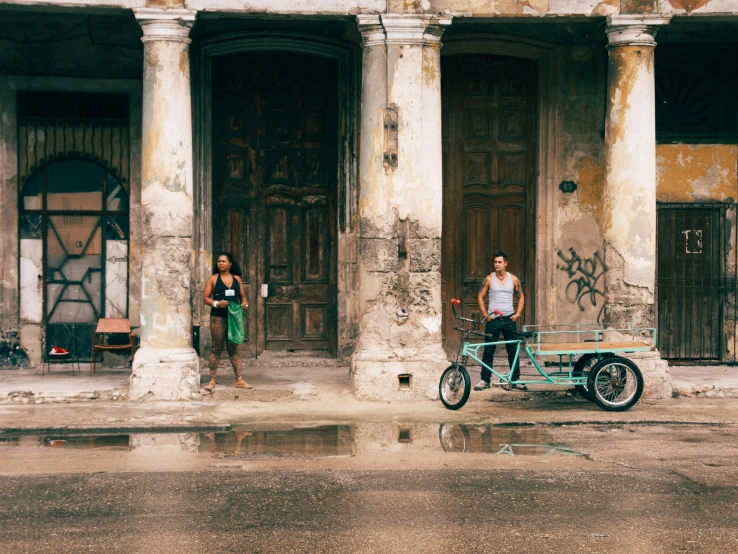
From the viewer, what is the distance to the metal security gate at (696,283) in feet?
49.2

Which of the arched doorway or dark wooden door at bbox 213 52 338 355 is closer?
the arched doorway

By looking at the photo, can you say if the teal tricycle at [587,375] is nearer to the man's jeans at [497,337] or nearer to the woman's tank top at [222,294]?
the man's jeans at [497,337]

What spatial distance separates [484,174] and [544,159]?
2.77 feet

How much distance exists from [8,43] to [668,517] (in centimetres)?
1087

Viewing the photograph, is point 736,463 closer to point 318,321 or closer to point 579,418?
point 579,418

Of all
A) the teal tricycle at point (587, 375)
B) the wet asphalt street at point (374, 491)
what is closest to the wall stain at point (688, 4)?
the teal tricycle at point (587, 375)

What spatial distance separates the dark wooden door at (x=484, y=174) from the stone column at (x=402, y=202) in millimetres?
2276

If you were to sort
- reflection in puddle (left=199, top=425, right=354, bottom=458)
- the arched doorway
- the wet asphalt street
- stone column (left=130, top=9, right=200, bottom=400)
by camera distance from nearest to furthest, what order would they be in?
the wet asphalt street → reflection in puddle (left=199, top=425, right=354, bottom=458) → stone column (left=130, top=9, right=200, bottom=400) → the arched doorway

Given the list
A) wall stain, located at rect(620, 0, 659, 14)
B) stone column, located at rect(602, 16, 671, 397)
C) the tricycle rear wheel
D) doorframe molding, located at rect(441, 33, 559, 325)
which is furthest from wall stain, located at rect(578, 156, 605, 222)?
the tricycle rear wheel

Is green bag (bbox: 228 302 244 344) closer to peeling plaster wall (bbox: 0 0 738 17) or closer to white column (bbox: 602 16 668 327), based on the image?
peeling plaster wall (bbox: 0 0 738 17)

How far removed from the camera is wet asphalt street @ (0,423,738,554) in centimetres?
650

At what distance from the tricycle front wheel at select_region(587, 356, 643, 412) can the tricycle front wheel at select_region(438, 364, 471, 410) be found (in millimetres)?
1354

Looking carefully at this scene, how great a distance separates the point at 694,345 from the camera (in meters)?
15.1

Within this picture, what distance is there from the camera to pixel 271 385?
13141 mm
